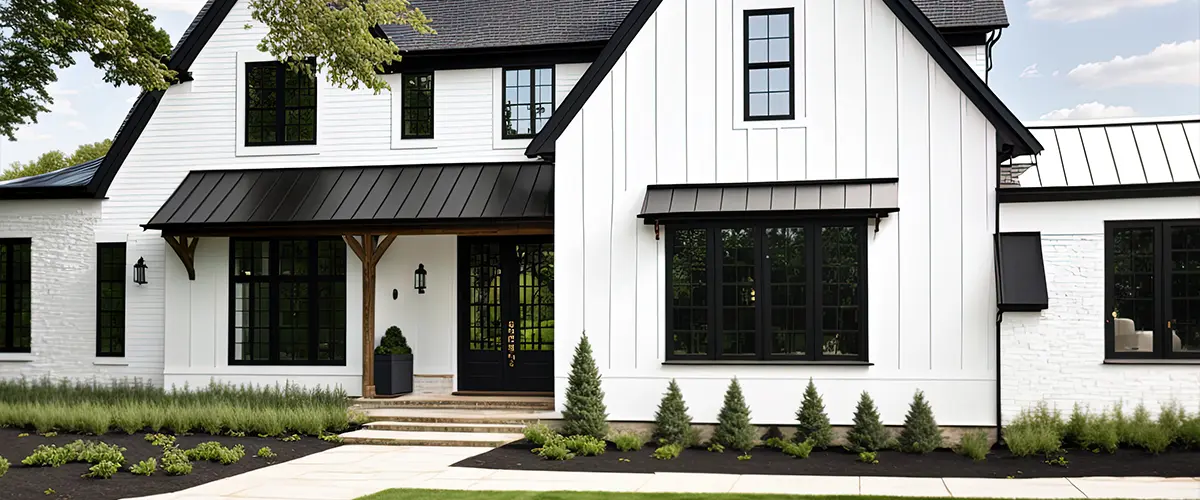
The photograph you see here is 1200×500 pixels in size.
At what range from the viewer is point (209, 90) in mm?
17531

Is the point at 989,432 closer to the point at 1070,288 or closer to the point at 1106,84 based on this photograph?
the point at 1070,288

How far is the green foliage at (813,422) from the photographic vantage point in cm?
1318

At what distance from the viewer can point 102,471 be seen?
1103 centimetres

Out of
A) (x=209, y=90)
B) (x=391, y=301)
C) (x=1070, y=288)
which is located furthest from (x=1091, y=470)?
(x=209, y=90)

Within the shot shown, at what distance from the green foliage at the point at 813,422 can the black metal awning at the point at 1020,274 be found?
246cm

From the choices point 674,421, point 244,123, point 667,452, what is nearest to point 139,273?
point 244,123

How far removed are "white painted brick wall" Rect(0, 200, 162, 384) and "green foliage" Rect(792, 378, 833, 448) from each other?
11.3 metres

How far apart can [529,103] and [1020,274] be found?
301 inches

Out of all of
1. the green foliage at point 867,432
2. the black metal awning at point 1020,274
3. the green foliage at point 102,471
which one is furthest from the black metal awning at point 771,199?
the green foliage at point 102,471

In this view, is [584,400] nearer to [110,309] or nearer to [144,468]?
[144,468]

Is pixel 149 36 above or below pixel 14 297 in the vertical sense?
above

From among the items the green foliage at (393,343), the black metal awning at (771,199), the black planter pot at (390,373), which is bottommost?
the black planter pot at (390,373)

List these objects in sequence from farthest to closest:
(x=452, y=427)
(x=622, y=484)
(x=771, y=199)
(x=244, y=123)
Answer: (x=244, y=123) < (x=452, y=427) < (x=771, y=199) < (x=622, y=484)

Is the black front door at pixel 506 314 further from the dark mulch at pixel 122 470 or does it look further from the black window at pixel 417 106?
the dark mulch at pixel 122 470
